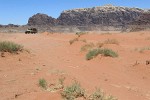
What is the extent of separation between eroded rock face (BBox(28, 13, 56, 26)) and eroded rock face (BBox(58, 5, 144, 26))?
358cm

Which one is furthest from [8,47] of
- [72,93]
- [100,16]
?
[100,16]

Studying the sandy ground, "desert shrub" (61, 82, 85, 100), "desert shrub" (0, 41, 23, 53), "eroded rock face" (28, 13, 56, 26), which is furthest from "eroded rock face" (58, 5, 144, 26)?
"desert shrub" (61, 82, 85, 100)

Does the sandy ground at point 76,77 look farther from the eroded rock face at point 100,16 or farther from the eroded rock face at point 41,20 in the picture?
the eroded rock face at point 41,20

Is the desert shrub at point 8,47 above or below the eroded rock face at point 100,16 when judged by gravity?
below

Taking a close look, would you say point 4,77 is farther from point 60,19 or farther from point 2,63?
point 60,19

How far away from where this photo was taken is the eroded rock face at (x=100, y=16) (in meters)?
141

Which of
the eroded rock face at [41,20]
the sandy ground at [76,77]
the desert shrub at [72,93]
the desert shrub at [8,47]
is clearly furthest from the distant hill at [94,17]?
the desert shrub at [72,93]

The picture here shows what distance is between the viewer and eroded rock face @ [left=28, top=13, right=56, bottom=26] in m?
144

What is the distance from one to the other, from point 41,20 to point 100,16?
22.2 m

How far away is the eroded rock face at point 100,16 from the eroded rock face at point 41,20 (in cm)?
358

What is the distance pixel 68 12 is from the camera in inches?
6083

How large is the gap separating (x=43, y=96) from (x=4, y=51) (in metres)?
8.82

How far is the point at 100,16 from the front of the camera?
468 ft

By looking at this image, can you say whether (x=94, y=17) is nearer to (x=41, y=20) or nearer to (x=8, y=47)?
(x=41, y=20)
